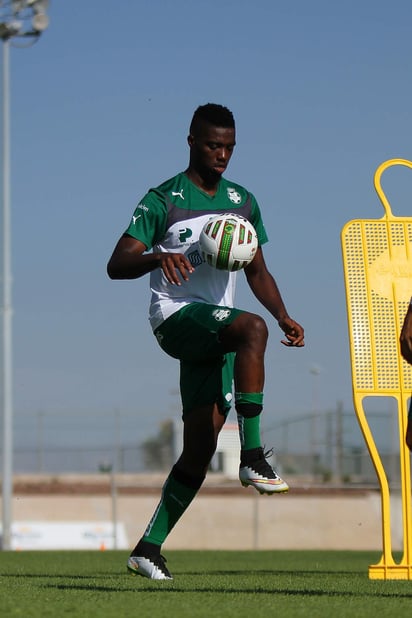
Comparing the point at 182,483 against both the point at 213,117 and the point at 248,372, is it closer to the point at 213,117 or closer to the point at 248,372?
the point at 248,372

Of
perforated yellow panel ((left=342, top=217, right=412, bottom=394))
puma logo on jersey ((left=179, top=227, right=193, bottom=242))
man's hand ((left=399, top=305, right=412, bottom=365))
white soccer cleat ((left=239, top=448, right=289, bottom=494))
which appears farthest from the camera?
perforated yellow panel ((left=342, top=217, right=412, bottom=394))

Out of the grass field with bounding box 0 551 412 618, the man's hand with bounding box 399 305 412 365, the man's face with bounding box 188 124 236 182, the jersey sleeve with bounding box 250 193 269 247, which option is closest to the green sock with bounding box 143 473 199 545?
the grass field with bounding box 0 551 412 618

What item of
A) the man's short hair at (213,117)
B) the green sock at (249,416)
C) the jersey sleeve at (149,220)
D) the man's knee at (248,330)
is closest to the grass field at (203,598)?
the green sock at (249,416)

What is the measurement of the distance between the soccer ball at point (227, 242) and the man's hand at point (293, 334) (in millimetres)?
413

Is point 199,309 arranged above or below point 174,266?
below

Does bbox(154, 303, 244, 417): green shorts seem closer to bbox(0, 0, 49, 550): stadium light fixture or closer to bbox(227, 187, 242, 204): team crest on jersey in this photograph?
bbox(227, 187, 242, 204): team crest on jersey

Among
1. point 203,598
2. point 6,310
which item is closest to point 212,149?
point 203,598

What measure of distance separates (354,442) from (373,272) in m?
20.0

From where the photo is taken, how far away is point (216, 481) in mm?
35094

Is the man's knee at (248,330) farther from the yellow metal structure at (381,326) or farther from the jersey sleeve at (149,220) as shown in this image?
the yellow metal structure at (381,326)

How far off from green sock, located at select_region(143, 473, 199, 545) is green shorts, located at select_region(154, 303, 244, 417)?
1.61 ft

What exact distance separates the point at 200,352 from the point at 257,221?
3.45 ft

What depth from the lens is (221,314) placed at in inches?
271

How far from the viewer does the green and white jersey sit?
719cm
